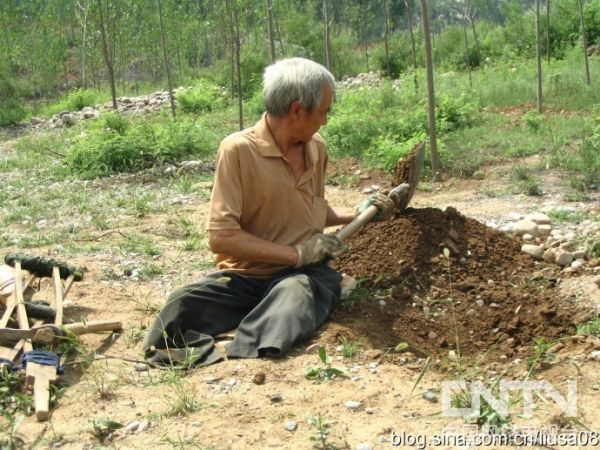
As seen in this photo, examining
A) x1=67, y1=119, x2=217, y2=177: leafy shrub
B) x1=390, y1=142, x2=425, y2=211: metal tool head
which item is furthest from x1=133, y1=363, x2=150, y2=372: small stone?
x1=67, y1=119, x2=217, y2=177: leafy shrub

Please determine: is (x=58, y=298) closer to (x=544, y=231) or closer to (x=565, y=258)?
(x=565, y=258)

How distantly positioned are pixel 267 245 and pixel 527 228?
186 cm

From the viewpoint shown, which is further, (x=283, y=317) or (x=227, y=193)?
(x=227, y=193)

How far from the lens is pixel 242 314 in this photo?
355 cm

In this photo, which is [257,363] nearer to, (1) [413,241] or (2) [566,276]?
(1) [413,241]

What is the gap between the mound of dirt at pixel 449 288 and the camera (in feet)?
11.3

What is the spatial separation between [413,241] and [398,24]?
37.0 meters

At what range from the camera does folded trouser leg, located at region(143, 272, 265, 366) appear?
128 inches

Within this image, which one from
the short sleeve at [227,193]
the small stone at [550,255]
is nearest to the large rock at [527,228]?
the small stone at [550,255]

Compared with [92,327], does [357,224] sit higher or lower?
higher

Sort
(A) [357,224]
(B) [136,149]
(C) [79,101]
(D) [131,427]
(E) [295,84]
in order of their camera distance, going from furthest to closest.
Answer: (C) [79,101], (B) [136,149], (A) [357,224], (E) [295,84], (D) [131,427]

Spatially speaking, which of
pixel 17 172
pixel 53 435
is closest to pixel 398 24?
pixel 17 172

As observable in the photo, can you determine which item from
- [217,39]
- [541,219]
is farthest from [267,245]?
[217,39]

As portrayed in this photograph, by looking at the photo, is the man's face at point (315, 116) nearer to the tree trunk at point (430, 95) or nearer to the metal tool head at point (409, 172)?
the metal tool head at point (409, 172)
